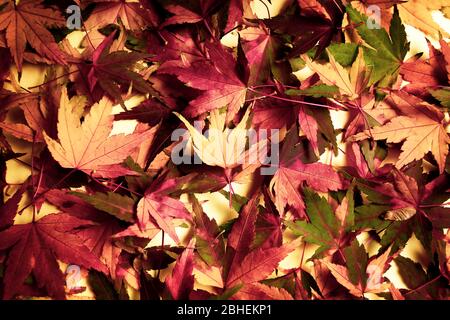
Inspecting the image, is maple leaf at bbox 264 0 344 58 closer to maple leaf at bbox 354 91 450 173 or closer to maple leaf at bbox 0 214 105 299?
maple leaf at bbox 354 91 450 173

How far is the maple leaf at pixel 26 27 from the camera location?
23.8 inches

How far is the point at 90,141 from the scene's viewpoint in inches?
22.7

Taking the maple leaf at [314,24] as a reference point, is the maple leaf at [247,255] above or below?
below

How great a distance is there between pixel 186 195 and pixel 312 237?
0.73 feet

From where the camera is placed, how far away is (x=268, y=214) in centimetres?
67

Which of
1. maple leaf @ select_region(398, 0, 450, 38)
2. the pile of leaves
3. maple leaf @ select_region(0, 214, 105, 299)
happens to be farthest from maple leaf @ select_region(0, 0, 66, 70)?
maple leaf @ select_region(398, 0, 450, 38)

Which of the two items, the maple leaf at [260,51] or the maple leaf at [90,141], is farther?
the maple leaf at [260,51]

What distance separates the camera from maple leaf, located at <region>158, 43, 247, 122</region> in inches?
24.7

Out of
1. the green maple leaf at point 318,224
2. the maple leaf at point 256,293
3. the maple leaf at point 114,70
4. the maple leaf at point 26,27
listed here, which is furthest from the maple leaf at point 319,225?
the maple leaf at point 26,27

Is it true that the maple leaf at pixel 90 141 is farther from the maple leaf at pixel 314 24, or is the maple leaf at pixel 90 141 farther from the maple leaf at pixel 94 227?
the maple leaf at pixel 314 24

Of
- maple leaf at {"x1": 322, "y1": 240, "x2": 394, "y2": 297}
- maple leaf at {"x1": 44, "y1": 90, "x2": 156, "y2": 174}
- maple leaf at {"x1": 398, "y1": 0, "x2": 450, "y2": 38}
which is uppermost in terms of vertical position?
maple leaf at {"x1": 398, "y1": 0, "x2": 450, "y2": 38}

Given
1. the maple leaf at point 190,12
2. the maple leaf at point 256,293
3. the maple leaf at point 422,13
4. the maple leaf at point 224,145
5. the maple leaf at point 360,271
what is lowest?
the maple leaf at point 360,271

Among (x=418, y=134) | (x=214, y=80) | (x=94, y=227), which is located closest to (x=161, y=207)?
(x=94, y=227)
